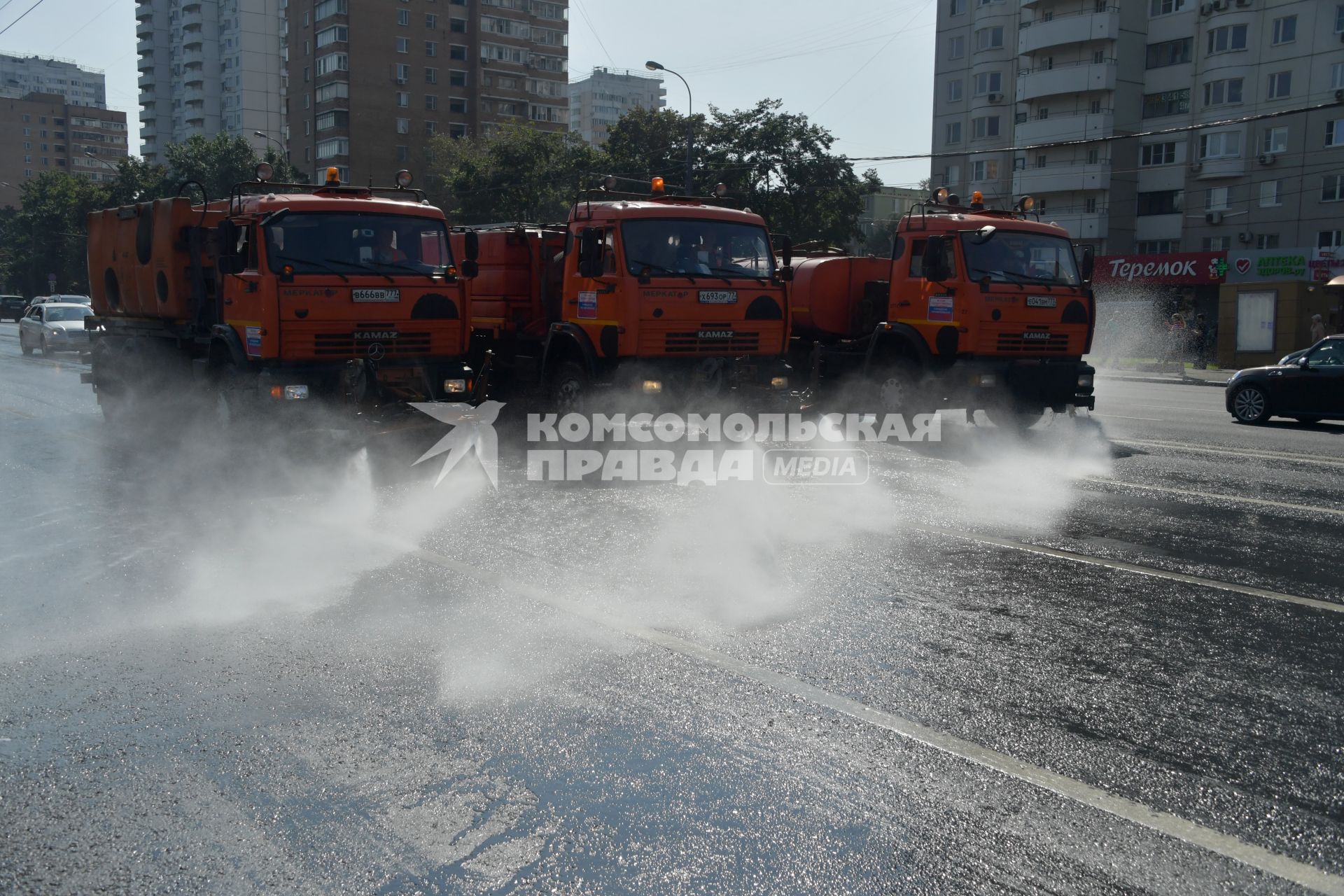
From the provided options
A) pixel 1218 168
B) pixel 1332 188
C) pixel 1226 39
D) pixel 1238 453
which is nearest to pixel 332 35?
pixel 1226 39

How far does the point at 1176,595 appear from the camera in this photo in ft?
A: 21.9

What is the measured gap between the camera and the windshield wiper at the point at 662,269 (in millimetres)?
12688

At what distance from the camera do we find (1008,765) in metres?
4.16

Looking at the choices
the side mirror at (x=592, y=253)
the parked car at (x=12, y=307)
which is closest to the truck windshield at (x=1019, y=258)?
the side mirror at (x=592, y=253)

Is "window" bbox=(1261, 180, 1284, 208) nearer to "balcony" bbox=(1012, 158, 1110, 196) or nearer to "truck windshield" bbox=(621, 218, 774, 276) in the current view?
"balcony" bbox=(1012, 158, 1110, 196)

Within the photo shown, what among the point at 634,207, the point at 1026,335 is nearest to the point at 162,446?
the point at 634,207

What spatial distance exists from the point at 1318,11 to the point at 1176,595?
5492cm

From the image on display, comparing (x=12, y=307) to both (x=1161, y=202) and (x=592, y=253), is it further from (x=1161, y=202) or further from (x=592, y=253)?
(x=592, y=253)

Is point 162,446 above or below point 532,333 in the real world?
below

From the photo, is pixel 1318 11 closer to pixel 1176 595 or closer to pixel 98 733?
pixel 1176 595

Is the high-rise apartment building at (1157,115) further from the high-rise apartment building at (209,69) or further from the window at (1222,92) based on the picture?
the high-rise apartment building at (209,69)

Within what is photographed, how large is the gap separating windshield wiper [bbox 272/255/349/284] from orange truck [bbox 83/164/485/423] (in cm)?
1

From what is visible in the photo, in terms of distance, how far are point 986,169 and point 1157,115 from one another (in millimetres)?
10074

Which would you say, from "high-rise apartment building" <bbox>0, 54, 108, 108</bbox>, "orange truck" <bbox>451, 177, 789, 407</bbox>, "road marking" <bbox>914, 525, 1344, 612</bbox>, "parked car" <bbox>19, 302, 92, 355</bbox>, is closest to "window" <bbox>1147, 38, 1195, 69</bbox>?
"parked car" <bbox>19, 302, 92, 355</bbox>
